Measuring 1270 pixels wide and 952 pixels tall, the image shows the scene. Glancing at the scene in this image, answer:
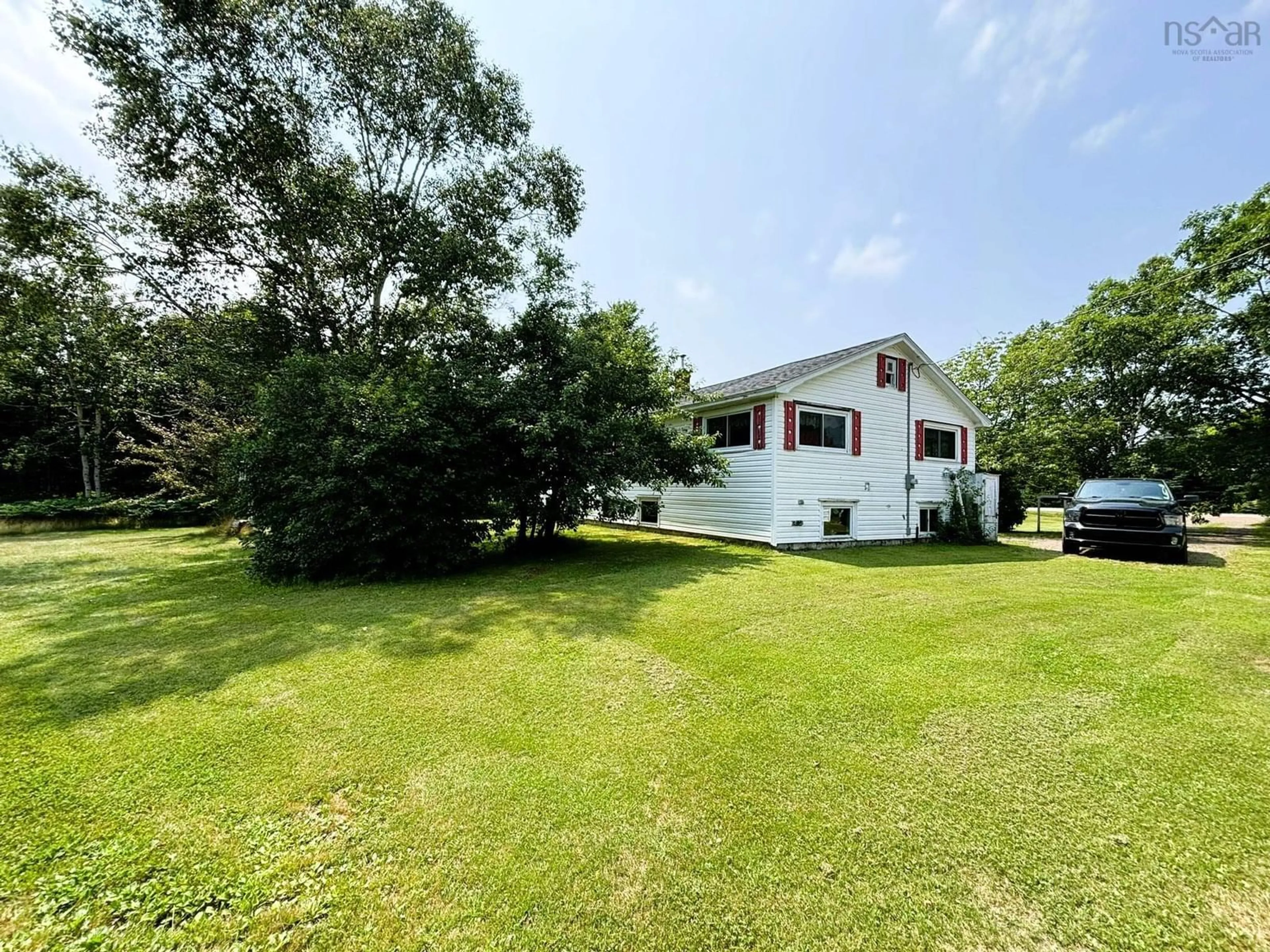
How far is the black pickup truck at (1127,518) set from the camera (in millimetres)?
9484

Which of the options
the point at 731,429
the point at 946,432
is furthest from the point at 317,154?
the point at 946,432

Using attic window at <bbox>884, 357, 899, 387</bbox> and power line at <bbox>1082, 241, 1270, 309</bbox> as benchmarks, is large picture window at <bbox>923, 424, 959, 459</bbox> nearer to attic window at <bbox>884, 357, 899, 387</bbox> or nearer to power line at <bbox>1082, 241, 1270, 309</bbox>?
attic window at <bbox>884, 357, 899, 387</bbox>

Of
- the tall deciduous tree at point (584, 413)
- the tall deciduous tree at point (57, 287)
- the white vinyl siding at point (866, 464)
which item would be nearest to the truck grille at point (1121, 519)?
the white vinyl siding at point (866, 464)

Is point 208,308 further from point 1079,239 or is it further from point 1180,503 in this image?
point 1079,239

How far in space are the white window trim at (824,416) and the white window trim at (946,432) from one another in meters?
3.12

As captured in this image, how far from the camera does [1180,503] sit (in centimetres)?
1036

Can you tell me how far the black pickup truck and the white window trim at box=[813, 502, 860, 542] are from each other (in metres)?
4.31

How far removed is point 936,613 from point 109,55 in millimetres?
17036

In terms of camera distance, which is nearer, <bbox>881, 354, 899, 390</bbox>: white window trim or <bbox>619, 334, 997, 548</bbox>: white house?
<bbox>619, 334, 997, 548</bbox>: white house

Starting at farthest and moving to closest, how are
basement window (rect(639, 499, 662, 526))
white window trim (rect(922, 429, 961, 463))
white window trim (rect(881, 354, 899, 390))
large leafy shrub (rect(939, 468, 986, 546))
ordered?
basement window (rect(639, 499, 662, 526))
white window trim (rect(922, 429, 961, 463))
large leafy shrub (rect(939, 468, 986, 546))
white window trim (rect(881, 354, 899, 390))

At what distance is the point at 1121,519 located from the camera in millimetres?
9953

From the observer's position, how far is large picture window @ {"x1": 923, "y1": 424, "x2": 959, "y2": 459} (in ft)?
47.1

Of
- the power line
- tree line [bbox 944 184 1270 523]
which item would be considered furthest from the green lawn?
the power line

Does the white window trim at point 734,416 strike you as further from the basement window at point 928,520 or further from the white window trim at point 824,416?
the basement window at point 928,520
